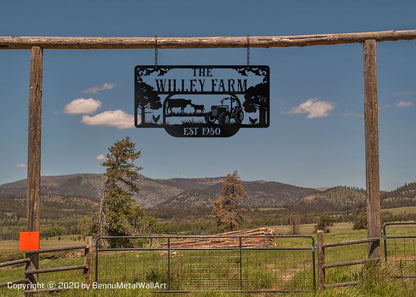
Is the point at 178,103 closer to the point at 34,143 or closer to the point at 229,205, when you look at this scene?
the point at 34,143

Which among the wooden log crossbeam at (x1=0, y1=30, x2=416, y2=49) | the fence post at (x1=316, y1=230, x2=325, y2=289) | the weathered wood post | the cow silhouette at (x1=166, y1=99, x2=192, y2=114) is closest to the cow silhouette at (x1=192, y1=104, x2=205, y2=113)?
the cow silhouette at (x1=166, y1=99, x2=192, y2=114)

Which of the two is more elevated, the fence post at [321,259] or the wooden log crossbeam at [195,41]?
the wooden log crossbeam at [195,41]

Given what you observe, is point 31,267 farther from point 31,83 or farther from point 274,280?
point 274,280

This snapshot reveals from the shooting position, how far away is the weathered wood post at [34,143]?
8.32 meters

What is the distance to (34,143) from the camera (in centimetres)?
842

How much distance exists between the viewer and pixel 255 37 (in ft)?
28.2

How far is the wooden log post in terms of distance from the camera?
8484 mm

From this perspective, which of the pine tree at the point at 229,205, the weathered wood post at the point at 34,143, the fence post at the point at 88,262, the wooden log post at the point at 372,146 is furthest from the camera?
the pine tree at the point at 229,205

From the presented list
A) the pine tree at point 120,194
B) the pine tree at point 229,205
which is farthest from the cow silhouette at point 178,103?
the pine tree at point 229,205

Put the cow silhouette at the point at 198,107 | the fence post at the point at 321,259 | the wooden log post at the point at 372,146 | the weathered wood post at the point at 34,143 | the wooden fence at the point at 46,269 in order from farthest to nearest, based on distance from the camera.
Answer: the cow silhouette at the point at 198,107
the wooden log post at the point at 372,146
the weathered wood post at the point at 34,143
the fence post at the point at 321,259
the wooden fence at the point at 46,269

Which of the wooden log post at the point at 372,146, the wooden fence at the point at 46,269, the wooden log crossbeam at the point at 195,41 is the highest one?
the wooden log crossbeam at the point at 195,41

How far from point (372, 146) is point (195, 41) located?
4.43m

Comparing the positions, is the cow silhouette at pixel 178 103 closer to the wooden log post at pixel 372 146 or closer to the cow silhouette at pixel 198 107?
the cow silhouette at pixel 198 107

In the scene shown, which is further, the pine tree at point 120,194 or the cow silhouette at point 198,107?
the pine tree at point 120,194
